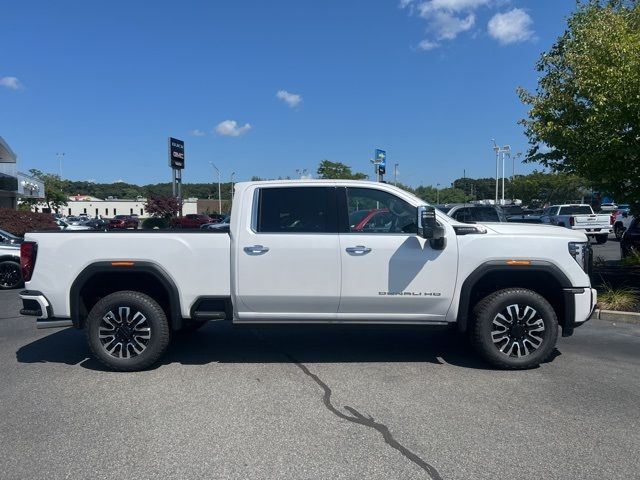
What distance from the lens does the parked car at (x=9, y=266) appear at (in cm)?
1276

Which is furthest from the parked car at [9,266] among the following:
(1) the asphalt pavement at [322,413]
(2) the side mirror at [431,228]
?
(2) the side mirror at [431,228]

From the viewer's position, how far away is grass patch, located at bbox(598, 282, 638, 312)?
333 inches

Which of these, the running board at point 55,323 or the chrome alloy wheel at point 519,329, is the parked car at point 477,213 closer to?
the chrome alloy wheel at point 519,329

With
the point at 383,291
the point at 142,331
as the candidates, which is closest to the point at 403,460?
the point at 383,291

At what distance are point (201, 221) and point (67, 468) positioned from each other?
48.5 metres

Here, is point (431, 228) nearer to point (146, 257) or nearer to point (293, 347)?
point (293, 347)

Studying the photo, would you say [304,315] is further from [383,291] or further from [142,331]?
[142,331]

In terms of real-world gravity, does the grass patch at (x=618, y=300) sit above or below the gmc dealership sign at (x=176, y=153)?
below

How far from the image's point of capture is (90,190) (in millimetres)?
170375

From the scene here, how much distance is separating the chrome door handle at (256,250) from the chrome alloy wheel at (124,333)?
1321 millimetres

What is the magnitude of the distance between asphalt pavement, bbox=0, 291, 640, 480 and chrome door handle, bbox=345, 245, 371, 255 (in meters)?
0.85

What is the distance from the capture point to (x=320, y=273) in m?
5.61

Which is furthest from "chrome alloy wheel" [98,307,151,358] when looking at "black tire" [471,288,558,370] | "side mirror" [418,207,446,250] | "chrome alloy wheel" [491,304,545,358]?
"chrome alloy wheel" [491,304,545,358]

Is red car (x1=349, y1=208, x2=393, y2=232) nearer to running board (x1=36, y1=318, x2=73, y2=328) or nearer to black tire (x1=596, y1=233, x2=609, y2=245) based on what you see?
running board (x1=36, y1=318, x2=73, y2=328)
